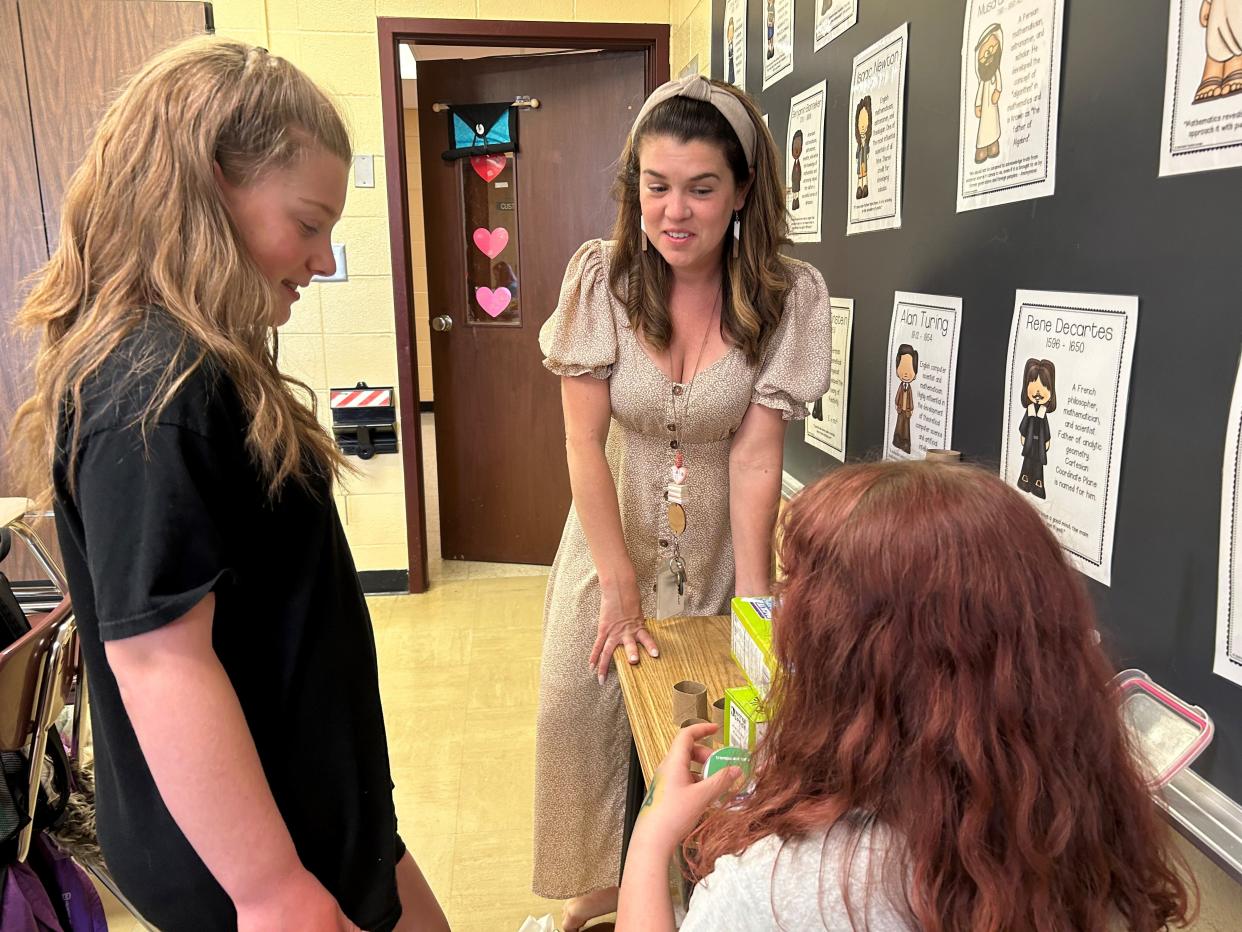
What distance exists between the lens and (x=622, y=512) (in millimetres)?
1429

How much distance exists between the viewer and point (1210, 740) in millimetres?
745

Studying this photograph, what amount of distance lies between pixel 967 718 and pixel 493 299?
10.7 feet

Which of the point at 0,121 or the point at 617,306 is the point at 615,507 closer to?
the point at 617,306

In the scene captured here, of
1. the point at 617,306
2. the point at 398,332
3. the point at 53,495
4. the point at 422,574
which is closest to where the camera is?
the point at 53,495

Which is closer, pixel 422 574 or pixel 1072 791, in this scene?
pixel 1072 791

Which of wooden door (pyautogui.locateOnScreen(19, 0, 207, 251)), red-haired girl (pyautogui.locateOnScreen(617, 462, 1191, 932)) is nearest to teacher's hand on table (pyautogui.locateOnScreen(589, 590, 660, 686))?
red-haired girl (pyautogui.locateOnScreen(617, 462, 1191, 932))

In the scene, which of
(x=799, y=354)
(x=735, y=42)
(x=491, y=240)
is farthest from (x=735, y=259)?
(x=491, y=240)

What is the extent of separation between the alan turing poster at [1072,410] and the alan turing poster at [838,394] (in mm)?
570

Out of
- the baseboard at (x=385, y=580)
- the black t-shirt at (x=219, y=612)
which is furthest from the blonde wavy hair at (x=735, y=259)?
the baseboard at (x=385, y=580)

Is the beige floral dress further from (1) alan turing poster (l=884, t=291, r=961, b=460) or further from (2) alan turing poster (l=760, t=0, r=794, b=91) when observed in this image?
(2) alan turing poster (l=760, t=0, r=794, b=91)

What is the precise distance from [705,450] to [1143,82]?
751mm

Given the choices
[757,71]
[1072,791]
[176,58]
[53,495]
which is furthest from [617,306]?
[757,71]

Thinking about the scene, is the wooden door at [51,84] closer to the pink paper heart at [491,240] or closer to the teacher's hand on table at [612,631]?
the pink paper heart at [491,240]

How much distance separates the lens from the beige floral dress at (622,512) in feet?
4.27
